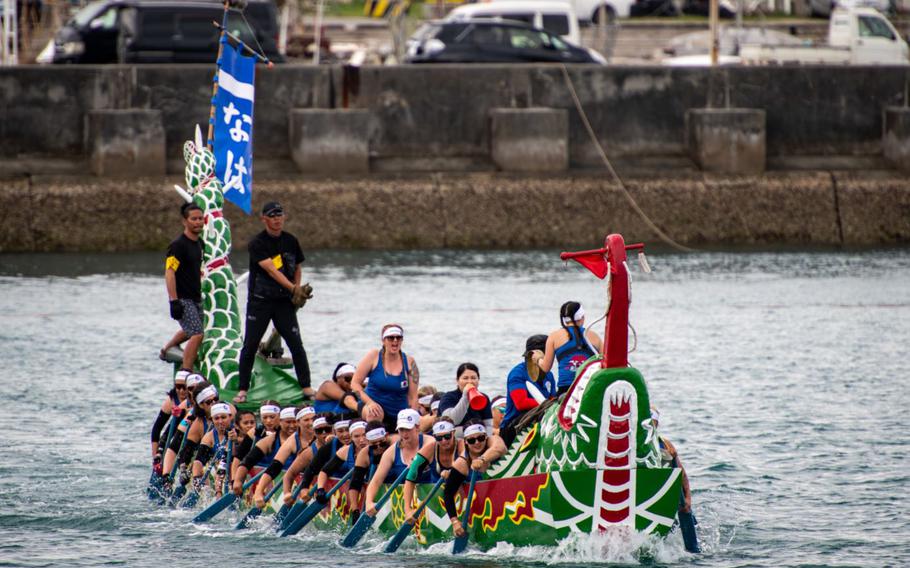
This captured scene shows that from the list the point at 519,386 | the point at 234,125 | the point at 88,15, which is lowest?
the point at 519,386

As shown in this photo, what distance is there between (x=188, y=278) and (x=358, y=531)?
374 cm

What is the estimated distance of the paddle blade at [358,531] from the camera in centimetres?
1325

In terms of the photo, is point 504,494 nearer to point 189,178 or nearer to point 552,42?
point 189,178

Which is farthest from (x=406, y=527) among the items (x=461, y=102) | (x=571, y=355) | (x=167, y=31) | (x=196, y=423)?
(x=167, y=31)

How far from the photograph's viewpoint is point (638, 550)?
39.3ft

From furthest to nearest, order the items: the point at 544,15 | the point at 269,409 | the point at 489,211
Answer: the point at 544,15 → the point at 489,211 → the point at 269,409

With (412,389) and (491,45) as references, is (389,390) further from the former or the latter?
(491,45)

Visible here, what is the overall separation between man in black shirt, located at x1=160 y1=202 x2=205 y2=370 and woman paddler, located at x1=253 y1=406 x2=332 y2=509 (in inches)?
85.4

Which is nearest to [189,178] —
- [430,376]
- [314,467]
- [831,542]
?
[314,467]

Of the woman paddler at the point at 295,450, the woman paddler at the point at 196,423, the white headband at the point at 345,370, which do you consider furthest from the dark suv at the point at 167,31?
the woman paddler at the point at 295,450

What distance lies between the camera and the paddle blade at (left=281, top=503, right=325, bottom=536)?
44.9 feet

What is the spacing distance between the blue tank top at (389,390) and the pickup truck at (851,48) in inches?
946

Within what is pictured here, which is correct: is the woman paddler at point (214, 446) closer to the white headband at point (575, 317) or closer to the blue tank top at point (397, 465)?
the blue tank top at point (397, 465)

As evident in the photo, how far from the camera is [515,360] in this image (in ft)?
73.0
